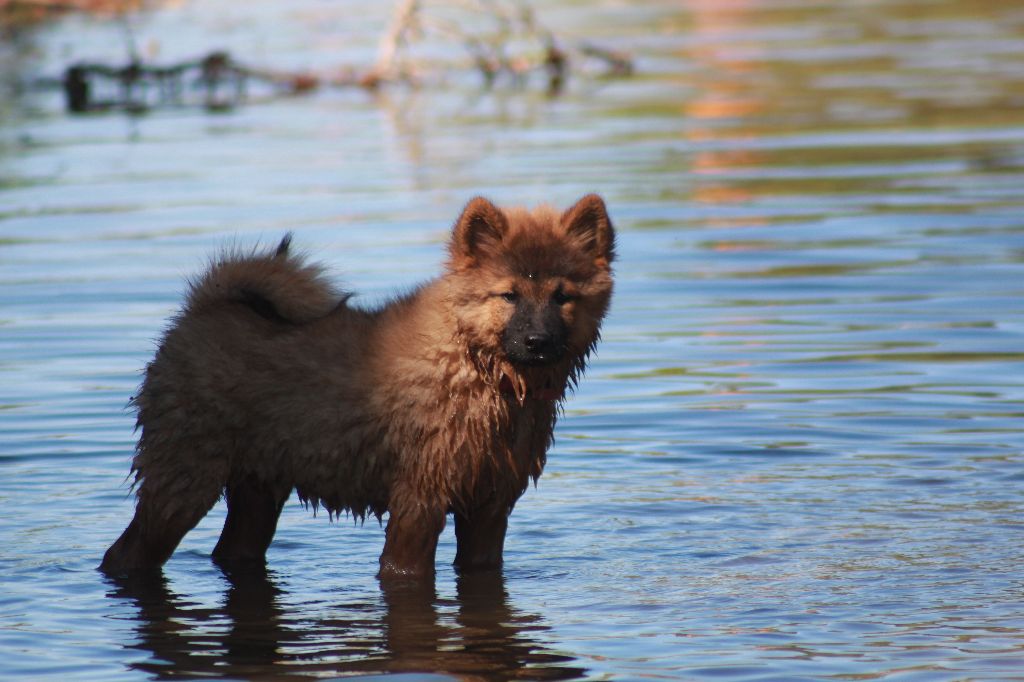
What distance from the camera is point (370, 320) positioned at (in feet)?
26.0

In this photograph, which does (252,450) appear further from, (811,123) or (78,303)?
(811,123)

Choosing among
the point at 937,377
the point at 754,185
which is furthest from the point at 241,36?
the point at 937,377

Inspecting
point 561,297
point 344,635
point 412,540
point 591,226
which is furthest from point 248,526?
point 591,226

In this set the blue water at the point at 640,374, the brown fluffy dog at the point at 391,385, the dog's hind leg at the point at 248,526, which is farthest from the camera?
the dog's hind leg at the point at 248,526

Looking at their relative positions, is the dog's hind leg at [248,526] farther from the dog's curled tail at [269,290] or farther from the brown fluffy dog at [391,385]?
the dog's curled tail at [269,290]

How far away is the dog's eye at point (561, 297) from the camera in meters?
7.37

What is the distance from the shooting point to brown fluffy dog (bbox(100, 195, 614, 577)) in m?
7.45

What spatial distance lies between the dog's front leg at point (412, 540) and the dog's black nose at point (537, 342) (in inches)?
34.0

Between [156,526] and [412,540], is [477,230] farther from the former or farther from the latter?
[156,526]

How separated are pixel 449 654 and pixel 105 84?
23673 mm

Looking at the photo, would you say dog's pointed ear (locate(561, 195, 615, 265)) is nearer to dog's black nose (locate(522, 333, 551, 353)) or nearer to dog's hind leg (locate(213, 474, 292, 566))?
dog's black nose (locate(522, 333, 551, 353))

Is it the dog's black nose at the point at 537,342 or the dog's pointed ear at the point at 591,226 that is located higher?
the dog's pointed ear at the point at 591,226

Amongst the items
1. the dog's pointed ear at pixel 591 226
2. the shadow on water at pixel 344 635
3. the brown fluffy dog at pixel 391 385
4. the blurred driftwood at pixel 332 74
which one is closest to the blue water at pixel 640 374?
the shadow on water at pixel 344 635

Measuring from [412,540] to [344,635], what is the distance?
24.3 inches
